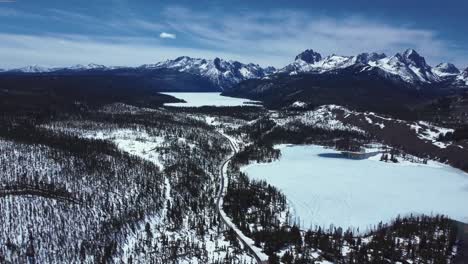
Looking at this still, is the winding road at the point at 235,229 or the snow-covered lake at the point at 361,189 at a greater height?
the snow-covered lake at the point at 361,189

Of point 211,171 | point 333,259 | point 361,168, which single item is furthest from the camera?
point 361,168

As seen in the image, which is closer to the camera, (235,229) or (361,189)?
(235,229)

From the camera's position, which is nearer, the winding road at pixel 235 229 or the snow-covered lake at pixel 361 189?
the winding road at pixel 235 229

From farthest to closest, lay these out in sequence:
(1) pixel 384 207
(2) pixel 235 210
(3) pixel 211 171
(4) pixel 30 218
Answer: (3) pixel 211 171
(1) pixel 384 207
(2) pixel 235 210
(4) pixel 30 218

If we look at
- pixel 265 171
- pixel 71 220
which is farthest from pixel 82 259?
pixel 265 171

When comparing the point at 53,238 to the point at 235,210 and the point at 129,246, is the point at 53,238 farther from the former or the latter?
the point at 235,210

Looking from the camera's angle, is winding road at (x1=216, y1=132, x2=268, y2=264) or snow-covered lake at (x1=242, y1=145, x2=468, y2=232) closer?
winding road at (x1=216, y1=132, x2=268, y2=264)

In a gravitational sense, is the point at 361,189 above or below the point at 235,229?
above

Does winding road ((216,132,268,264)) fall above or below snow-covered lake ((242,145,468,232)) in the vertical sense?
below
